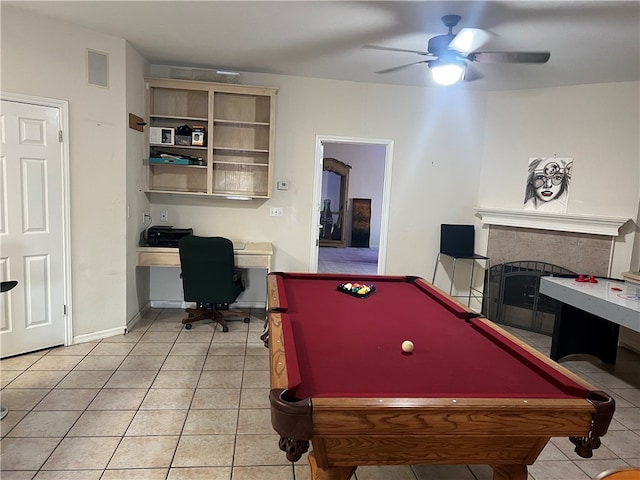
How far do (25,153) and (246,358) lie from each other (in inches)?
94.0

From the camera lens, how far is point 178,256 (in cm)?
414

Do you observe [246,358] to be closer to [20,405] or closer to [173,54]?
[20,405]

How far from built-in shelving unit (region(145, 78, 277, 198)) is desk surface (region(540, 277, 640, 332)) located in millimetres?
2934

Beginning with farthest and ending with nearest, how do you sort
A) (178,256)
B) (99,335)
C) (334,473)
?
1. (178,256)
2. (99,335)
3. (334,473)

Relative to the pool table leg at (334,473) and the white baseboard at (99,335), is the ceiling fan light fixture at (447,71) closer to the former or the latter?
the pool table leg at (334,473)

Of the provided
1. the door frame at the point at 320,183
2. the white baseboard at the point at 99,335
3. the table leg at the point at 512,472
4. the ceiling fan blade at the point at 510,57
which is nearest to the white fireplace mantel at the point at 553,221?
the door frame at the point at 320,183

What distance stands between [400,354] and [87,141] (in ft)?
10.4

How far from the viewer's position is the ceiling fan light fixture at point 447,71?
2758 mm

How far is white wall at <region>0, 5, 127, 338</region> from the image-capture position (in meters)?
3.12

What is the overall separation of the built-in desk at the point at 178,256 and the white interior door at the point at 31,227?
78 cm

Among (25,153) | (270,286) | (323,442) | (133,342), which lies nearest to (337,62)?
(270,286)

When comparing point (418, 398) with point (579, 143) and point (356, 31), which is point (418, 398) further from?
point (579, 143)

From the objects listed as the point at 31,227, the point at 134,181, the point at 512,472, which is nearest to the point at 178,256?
the point at 134,181

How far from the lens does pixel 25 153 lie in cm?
317
